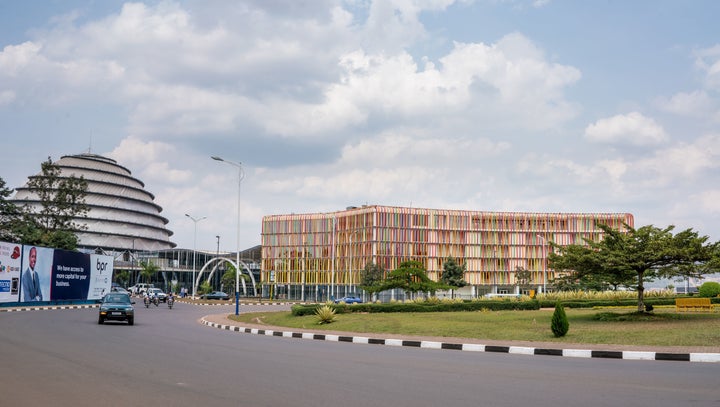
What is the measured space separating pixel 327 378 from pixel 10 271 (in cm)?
4029

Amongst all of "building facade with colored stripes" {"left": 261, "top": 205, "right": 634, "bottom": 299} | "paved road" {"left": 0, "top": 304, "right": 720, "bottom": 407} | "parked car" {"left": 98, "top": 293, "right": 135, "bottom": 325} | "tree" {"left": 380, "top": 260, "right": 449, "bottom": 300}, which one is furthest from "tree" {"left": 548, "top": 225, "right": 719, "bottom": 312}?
"building facade with colored stripes" {"left": 261, "top": 205, "right": 634, "bottom": 299}

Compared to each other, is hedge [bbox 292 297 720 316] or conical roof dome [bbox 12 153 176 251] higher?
conical roof dome [bbox 12 153 176 251]

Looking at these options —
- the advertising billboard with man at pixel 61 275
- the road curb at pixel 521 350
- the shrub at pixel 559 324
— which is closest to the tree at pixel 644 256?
the shrub at pixel 559 324

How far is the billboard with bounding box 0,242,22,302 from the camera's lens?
42562 mm

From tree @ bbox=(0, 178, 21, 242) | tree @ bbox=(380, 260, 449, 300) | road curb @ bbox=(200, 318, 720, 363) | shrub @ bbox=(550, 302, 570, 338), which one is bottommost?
road curb @ bbox=(200, 318, 720, 363)

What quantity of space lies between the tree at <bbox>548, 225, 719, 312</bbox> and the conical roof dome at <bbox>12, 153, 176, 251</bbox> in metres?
113

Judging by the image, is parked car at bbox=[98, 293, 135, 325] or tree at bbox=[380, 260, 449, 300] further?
tree at bbox=[380, 260, 449, 300]

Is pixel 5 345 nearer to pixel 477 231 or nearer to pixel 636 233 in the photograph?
pixel 636 233

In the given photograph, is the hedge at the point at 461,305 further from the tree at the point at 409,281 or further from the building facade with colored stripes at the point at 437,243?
the building facade with colored stripes at the point at 437,243

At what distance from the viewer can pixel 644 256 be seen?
25516 millimetres

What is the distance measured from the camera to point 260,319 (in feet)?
114

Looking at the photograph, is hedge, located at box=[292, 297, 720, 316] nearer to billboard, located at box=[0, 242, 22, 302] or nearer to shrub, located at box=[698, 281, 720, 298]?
shrub, located at box=[698, 281, 720, 298]

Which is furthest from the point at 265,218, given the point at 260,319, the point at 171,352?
the point at 171,352

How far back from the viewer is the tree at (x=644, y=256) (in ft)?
83.3
